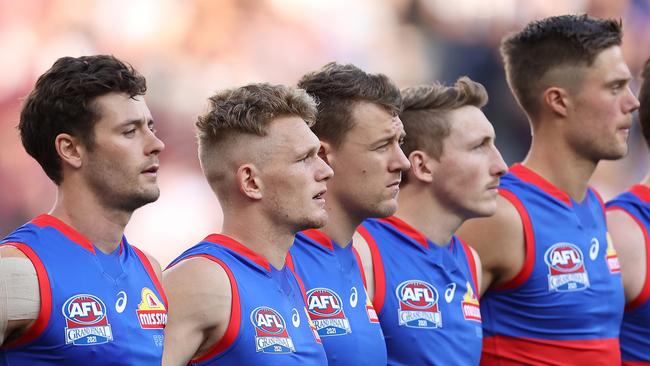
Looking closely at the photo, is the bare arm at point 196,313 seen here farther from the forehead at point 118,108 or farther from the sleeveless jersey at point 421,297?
the sleeveless jersey at point 421,297

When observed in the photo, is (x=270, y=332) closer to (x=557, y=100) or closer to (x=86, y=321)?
(x=86, y=321)

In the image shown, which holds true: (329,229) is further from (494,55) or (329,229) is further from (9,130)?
(494,55)

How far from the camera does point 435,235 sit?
17.8ft

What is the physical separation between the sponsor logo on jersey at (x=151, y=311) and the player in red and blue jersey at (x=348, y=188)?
0.74m

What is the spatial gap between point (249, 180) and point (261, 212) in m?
0.13

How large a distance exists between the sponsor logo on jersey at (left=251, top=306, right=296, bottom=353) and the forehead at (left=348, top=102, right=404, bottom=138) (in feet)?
3.17

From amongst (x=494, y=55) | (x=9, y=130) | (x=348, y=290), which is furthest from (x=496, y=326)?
(x=494, y=55)

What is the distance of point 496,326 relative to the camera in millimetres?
5691

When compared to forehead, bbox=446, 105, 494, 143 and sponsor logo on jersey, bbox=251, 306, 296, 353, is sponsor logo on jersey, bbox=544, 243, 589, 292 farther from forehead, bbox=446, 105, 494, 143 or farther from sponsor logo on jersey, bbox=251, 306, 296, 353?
sponsor logo on jersey, bbox=251, 306, 296, 353

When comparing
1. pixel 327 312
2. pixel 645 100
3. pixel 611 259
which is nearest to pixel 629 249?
pixel 611 259

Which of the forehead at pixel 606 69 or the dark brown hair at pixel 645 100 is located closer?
the forehead at pixel 606 69

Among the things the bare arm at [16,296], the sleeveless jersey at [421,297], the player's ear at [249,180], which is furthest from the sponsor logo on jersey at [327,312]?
the bare arm at [16,296]

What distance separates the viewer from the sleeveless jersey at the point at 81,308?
3746 millimetres

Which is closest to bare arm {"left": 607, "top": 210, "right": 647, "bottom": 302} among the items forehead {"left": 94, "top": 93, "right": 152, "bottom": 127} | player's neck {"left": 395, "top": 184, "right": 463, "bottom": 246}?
player's neck {"left": 395, "top": 184, "right": 463, "bottom": 246}
